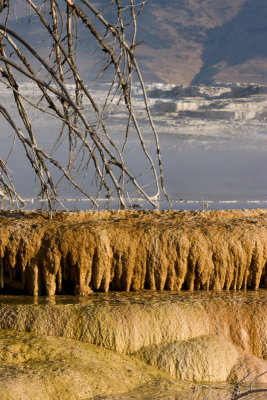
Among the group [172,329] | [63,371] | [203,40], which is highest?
[203,40]

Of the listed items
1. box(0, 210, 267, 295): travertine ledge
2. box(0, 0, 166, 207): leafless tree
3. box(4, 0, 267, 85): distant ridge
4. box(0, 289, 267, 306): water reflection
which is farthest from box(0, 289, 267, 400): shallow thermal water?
box(4, 0, 267, 85): distant ridge

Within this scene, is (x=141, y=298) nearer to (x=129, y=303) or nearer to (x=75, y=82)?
(x=129, y=303)

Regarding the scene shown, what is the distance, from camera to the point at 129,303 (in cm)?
498

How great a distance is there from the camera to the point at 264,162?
18.5 m

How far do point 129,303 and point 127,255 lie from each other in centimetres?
57

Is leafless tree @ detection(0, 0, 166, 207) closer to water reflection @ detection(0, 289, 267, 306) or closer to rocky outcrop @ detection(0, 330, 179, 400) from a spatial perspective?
water reflection @ detection(0, 289, 267, 306)

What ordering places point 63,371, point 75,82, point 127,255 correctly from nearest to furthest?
point 63,371, point 127,255, point 75,82

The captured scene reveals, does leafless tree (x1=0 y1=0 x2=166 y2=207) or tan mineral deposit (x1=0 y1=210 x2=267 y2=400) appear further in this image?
leafless tree (x1=0 y1=0 x2=166 y2=207)

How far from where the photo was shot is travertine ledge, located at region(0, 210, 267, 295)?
5.43m

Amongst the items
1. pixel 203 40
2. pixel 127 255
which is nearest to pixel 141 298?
pixel 127 255

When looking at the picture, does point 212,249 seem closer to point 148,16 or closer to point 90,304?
point 90,304

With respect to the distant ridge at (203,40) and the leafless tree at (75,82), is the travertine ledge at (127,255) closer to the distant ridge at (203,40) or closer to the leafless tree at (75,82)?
the leafless tree at (75,82)

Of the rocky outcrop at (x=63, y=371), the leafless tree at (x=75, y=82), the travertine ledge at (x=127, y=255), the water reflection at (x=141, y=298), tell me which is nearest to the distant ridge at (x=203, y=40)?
the leafless tree at (x=75, y=82)

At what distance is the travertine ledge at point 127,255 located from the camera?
5.43m
